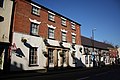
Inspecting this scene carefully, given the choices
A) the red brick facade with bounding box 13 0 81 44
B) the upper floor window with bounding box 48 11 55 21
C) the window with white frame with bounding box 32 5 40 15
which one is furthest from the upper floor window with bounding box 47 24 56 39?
the window with white frame with bounding box 32 5 40 15

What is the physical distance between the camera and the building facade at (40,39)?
1719 cm

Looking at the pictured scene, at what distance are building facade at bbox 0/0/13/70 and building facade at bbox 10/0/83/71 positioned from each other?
618 millimetres

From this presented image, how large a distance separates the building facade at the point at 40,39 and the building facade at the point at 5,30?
0.62m

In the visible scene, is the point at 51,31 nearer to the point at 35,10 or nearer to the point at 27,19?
the point at 35,10

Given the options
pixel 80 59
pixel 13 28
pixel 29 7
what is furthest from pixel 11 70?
pixel 80 59

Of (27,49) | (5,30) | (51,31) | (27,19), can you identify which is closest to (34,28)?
(27,19)

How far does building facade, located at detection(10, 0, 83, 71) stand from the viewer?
17188mm

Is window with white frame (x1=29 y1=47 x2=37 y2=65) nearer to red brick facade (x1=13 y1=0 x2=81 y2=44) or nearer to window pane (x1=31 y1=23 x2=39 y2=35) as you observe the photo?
window pane (x1=31 y1=23 x2=39 y2=35)

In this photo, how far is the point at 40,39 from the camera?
2019 centimetres

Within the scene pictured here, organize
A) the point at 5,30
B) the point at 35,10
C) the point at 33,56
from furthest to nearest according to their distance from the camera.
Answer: the point at 35,10 → the point at 33,56 → the point at 5,30

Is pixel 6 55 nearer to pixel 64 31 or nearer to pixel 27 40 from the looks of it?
pixel 27 40

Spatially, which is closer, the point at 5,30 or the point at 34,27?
the point at 5,30

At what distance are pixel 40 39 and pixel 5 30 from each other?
5319 mm

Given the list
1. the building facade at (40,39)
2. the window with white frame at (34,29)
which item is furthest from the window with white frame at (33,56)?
the window with white frame at (34,29)
